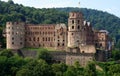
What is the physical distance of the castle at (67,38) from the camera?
320 ft

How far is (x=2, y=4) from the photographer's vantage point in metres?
180

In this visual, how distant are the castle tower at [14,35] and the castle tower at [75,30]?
35.1 feet

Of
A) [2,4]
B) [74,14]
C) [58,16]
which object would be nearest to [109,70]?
[74,14]

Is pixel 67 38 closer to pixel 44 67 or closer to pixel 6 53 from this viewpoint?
pixel 6 53

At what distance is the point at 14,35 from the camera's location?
104 m

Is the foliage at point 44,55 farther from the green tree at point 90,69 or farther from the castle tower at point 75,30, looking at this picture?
the green tree at point 90,69

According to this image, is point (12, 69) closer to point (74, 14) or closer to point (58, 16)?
point (74, 14)

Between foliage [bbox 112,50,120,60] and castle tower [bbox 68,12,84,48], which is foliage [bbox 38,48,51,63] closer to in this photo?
castle tower [bbox 68,12,84,48]

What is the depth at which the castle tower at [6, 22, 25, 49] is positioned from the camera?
340 feet

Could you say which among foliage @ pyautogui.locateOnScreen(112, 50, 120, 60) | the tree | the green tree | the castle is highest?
the castle

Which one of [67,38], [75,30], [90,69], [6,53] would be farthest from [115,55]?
[6,53]

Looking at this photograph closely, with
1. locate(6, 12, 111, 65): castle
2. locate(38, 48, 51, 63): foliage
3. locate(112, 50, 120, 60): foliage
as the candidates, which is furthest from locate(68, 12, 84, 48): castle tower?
locate(112, 50, 120, 60): foliage

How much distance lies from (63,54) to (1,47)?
15835 mm

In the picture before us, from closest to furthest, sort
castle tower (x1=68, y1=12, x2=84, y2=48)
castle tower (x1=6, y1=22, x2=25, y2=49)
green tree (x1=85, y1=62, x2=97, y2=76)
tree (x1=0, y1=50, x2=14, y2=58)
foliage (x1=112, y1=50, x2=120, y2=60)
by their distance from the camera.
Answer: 1. green tree (x1=85, y1=62, x2=97, y2=76)
2. tree (x1=0, y1=50, x2=14, y2=58)
3. castle tower (x1=68, y1=12, x2=84, y2=48)
4. foliage (x1=112, y1=50, x2=120, y2=60)
5. castle tower (x1=6, y1=22, x2=25, y2=49)
